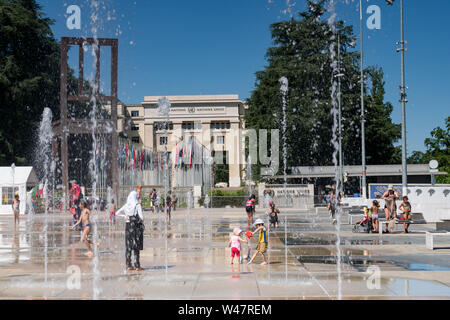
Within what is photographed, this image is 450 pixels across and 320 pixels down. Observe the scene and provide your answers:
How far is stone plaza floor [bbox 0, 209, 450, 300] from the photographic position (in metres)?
8.76

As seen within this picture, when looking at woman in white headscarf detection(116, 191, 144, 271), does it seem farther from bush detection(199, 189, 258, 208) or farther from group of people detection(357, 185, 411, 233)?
bush detection(199, 189, 258, 208)

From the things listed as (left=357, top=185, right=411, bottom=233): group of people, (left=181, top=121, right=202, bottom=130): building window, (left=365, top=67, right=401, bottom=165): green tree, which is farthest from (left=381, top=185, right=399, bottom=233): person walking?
(left=181, top=121, right=202, bottom=130): building window

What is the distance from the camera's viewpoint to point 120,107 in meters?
114

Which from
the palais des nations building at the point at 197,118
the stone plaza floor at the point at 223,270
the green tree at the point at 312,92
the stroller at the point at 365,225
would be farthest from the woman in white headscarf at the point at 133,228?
the palais des nations building at the point at 197,118

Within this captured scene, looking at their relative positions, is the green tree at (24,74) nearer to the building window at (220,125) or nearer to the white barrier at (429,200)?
the white barrier at (429,200)

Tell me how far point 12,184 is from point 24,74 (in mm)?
20781

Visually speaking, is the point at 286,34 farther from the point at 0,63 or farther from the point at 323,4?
the point at 0,63

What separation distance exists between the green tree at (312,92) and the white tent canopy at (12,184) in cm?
2193

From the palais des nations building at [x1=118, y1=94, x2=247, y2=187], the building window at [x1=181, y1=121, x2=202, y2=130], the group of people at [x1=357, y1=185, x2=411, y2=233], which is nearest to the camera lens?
the group of people at [x1=357, y1=185, x2=411, y2=233]

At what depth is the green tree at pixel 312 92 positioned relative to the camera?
47719mm

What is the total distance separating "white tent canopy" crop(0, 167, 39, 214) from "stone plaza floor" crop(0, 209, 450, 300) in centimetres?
1823

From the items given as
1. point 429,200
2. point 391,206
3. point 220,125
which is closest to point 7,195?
point 391,206

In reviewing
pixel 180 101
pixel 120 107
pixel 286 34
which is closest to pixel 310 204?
pixel 286 34

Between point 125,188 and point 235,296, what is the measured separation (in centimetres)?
3587
